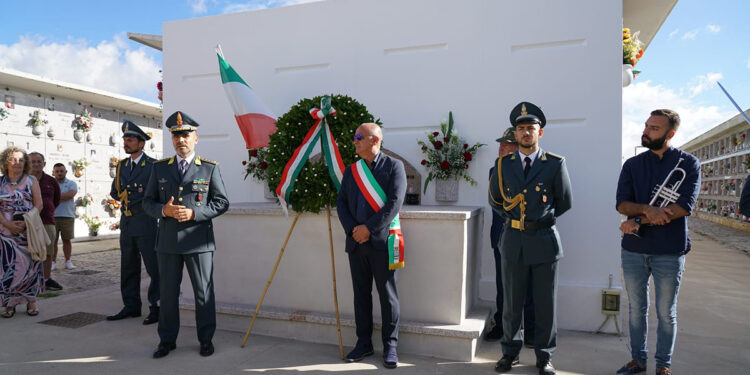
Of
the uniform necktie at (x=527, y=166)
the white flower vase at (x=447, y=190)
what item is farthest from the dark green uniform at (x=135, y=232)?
the uniform necktie at (x=527, y=166)

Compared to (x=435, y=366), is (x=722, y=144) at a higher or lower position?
higher

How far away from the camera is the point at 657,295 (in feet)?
9.86

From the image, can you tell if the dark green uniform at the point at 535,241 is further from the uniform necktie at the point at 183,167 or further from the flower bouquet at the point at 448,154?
the uniform necktie at the point at 183,167

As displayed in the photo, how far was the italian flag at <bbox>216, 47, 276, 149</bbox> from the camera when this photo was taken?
15.1 feet

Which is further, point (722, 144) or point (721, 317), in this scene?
point (722, 144)

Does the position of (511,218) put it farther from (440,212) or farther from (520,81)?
(520,81)

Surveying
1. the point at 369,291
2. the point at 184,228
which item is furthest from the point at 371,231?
the point at 184,228

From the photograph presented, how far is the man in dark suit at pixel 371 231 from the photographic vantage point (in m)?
3.24

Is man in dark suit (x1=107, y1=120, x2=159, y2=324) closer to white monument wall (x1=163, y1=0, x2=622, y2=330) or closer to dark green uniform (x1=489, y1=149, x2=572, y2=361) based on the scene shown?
white monument wall (x1=163, y1=0, x2=622, y2=330)

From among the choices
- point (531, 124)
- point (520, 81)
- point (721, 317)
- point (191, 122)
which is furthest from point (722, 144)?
point (191, 122)

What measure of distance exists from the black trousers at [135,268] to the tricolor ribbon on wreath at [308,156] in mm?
1699

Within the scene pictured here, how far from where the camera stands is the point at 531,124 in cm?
315

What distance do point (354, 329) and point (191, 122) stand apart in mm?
2152

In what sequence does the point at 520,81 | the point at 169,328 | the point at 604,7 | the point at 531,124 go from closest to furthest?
the point at 531,124, the point at 169,328, the point at 604,7, the point at 520,81
